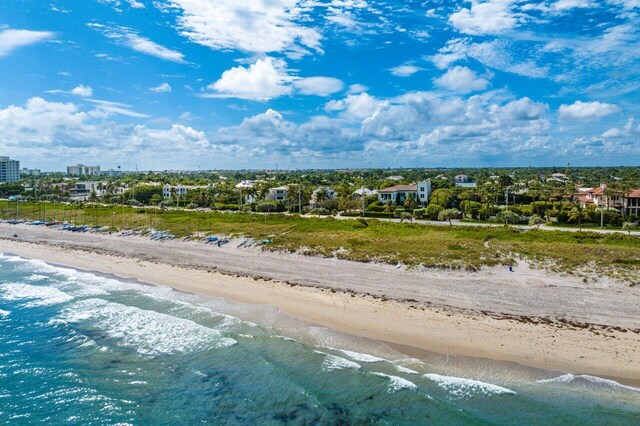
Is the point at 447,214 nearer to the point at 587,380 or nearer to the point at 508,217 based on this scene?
the point at 508,217

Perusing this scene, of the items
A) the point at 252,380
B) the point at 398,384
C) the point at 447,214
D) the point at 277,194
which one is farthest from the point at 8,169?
the point at 398,384

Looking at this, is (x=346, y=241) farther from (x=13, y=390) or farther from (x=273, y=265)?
(x=13, y=390)

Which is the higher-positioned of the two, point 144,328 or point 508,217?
point 508,217

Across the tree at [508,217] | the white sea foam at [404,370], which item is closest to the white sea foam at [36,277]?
the white sea foam at [404,370]

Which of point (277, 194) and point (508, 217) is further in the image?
point (277, 194)

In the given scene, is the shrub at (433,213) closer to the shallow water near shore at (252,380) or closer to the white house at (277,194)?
the white house at (277,194)

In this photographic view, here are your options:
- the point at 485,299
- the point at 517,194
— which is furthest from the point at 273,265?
the point at 517,194

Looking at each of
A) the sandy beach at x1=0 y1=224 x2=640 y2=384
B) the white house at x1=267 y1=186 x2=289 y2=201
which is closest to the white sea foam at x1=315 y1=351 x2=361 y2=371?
the sandy beach at x1=0 y1=224 x2=640 y2=384
